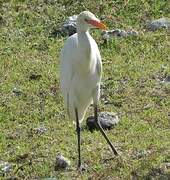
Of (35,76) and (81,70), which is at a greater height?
(81,70)

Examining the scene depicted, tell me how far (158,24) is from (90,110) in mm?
3197

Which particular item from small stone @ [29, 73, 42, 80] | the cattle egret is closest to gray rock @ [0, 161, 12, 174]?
the cattle egret

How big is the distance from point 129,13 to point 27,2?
6.42 ft

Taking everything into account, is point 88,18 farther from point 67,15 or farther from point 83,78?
point 67,15

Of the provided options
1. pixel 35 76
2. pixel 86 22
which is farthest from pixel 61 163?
pixel 35 76

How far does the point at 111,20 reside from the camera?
12.7 meters

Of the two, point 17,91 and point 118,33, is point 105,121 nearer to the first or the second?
point 17,91

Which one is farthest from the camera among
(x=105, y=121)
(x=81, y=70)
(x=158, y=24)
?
(x=158, y=24)

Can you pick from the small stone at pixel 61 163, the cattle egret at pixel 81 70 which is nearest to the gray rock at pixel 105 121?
the cattle egret at pixel 81 70

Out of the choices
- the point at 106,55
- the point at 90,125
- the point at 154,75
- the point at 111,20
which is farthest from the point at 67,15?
the point at 90,125

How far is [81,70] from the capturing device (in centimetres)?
805

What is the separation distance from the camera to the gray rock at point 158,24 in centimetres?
1227

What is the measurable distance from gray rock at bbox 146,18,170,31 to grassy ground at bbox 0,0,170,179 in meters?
0.17

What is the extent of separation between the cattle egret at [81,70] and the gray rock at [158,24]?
416 cm
